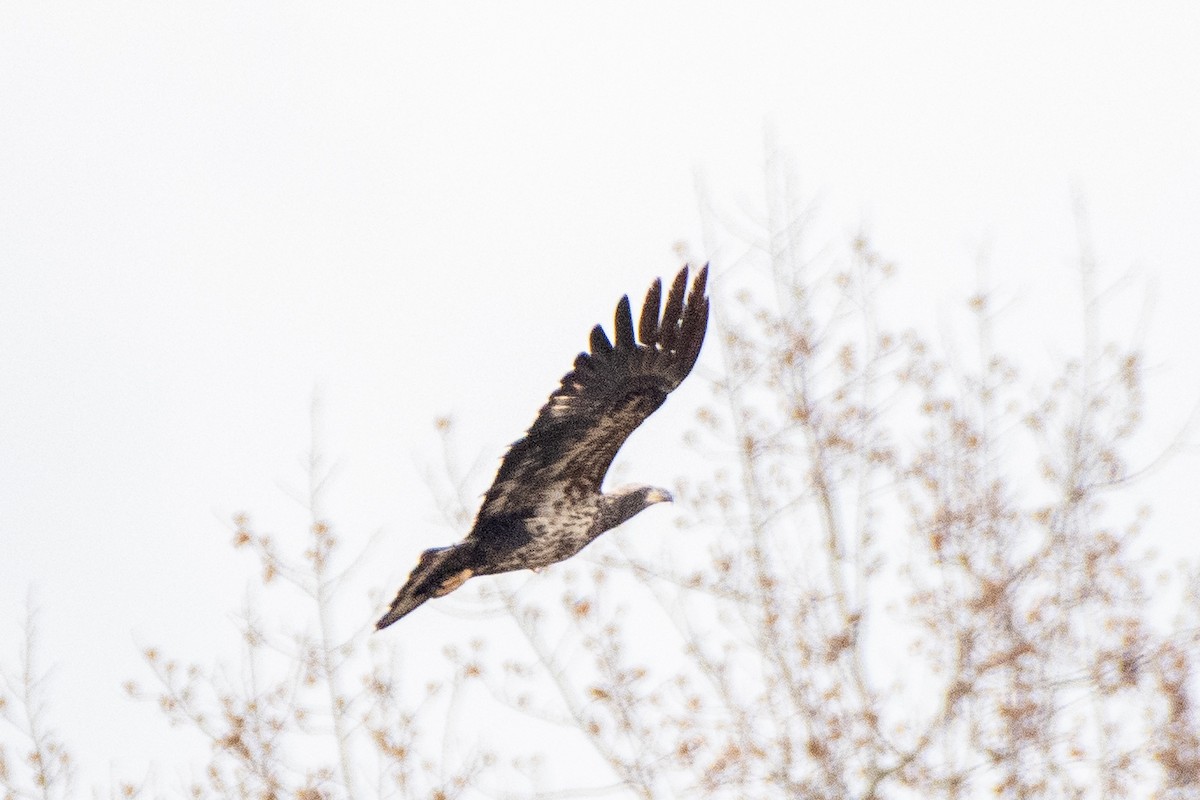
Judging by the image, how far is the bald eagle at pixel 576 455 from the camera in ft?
28.5

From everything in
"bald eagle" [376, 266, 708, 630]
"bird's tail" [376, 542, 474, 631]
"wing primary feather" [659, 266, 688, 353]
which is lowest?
"bird's tail" [376, 542, 474, 631]

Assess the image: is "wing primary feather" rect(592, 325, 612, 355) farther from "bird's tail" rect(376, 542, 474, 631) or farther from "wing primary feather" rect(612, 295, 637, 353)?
"bird's tail" rect(376, 542, 474, 631)

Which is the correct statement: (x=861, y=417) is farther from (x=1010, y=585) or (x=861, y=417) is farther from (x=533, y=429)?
(x=533, y=429)

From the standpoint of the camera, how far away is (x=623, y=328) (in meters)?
8.64

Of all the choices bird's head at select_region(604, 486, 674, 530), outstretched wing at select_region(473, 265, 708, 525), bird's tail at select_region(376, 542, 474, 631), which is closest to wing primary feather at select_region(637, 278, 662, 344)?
outstretched wing at select_region(473, 265, 708, 525)

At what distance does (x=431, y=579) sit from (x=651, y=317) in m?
1.56

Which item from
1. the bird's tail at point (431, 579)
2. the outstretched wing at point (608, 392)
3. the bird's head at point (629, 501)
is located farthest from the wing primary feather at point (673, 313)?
the bird's tail at point (431, 579)

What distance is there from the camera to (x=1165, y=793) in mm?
9102

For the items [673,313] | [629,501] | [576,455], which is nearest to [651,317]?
[673,313]

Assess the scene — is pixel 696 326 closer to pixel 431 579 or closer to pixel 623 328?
pixel 623 328

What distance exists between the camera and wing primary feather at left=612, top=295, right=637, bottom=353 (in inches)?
340

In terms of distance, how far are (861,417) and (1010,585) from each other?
135cm

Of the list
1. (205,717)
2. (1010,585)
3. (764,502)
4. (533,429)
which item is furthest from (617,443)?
(205,717)

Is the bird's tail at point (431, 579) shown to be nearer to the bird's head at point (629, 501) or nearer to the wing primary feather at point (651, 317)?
the bird's head at point (629, 501)
